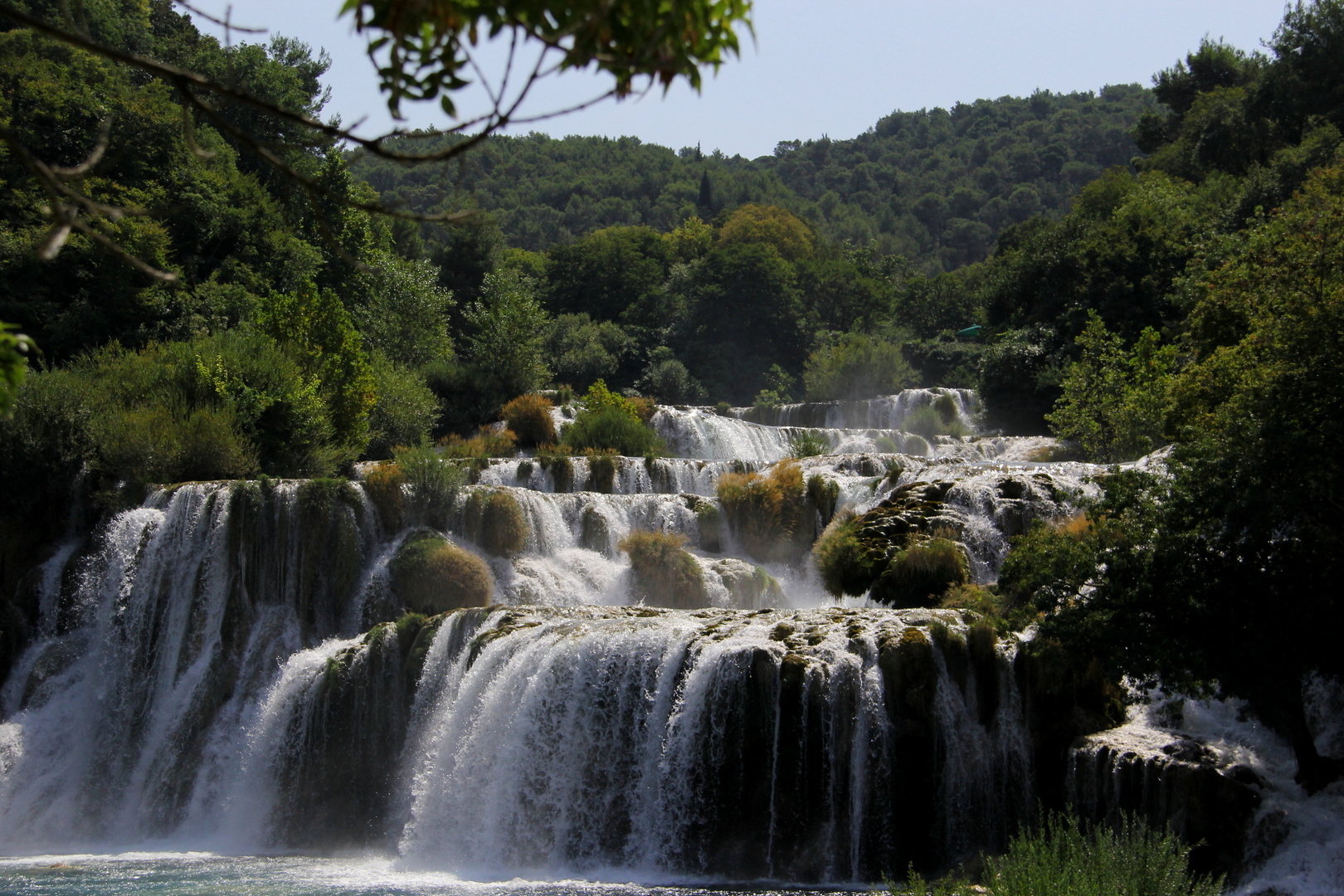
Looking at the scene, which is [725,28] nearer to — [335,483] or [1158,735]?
[1158,735]

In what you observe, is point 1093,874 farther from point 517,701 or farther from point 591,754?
point 517,701

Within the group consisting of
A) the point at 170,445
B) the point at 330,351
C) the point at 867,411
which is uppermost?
the point at 330,351

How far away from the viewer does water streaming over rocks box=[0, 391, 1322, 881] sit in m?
11.7

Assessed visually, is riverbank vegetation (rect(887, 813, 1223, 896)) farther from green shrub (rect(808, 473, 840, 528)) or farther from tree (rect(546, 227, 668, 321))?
tree (rect(546, 227, 668, 321))

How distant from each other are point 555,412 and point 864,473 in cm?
1260

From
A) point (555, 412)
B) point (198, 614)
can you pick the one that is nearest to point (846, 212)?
point (555, 412)

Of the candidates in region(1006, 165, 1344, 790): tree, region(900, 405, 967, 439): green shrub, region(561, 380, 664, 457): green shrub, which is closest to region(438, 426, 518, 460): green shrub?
region(561, 380, 664, 457): green shrub

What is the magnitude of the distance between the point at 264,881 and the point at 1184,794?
1006 centimetres

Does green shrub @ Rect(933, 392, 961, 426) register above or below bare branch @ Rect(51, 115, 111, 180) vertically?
below

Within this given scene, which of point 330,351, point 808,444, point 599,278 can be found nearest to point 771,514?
point 808,444

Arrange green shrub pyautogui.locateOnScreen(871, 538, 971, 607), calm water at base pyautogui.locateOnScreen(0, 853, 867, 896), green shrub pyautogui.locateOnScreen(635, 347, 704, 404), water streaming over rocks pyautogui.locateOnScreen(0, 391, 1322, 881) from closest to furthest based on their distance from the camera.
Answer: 1. calm water at base pyautogui.locateOnScreen(0, 853, 867, 896)
2. water streaming over rocks pyautogui.locateOnScreen(0, 391, 1322, 881)
3. green shrub pyautogui.locateOnScreen(871, 538, 971, 607)
4. green shrub pyautogui.locateOnScreen(635, 347, 704, 404)

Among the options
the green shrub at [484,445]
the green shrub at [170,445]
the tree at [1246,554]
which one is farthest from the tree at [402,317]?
the tree at [1246,554]

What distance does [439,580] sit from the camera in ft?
57.3

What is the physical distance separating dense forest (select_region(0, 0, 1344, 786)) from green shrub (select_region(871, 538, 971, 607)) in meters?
1.18
